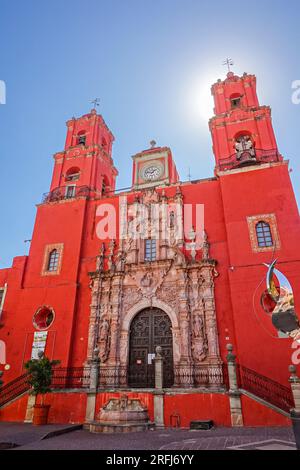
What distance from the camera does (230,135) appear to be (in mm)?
16703

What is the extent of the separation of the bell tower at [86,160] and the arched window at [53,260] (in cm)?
385

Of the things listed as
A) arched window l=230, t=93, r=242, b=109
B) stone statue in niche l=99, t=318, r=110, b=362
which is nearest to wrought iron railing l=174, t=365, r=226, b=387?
stone statue in niche l=99, t=318, r=110, b=362

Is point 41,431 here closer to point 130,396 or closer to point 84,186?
point 130,396

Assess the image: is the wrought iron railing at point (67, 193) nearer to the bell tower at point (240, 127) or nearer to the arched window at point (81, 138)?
the arched window at point (81, 138)

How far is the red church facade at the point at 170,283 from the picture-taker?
1095cm

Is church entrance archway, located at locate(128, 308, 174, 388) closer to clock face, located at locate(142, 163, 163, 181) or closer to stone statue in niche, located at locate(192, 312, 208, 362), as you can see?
stone statue in niche, located at locate(192, 312, 208, 362)

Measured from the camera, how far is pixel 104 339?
12992 mm

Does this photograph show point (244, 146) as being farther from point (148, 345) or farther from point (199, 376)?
point (199, 376)

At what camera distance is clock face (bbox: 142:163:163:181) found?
703 inches

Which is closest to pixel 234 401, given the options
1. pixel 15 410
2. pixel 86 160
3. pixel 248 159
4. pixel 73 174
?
pixel 15 410

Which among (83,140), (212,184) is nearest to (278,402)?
(212,184)

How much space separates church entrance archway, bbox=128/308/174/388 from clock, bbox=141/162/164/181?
7869 millimetres
